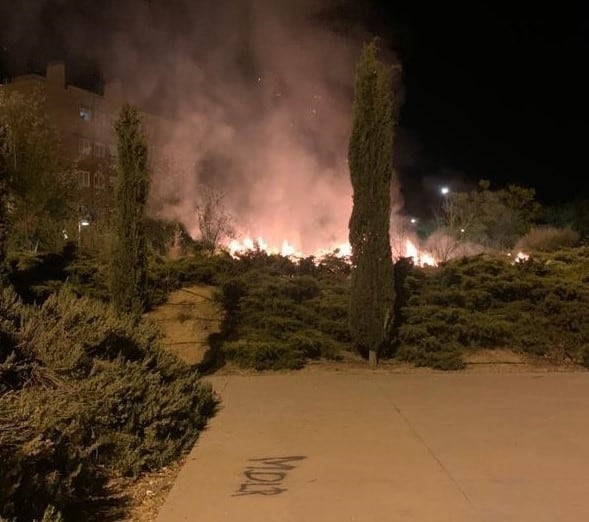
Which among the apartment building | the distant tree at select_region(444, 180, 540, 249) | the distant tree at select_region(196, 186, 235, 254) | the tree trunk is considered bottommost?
the tree trunk

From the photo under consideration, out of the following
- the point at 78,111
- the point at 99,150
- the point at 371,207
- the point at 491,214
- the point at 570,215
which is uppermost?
the point at 78,111

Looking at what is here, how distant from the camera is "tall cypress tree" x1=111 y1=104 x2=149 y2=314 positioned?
9.82m

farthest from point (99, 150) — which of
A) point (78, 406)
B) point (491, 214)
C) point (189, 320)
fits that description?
point (78, 406)

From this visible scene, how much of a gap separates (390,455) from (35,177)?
16.5 m

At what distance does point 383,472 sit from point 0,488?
3003mm

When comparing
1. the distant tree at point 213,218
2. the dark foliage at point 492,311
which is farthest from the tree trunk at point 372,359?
the distant tree at point 213,218

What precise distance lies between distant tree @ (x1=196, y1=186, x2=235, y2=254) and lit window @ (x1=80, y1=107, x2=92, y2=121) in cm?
→ 3033

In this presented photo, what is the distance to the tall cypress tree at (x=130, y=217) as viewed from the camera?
9.82 meters

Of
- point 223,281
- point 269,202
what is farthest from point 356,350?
point 269,202

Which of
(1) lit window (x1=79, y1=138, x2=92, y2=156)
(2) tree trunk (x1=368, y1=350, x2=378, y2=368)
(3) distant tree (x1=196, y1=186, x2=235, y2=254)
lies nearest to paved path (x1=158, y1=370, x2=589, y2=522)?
(2) tree trunk (x1=368, y1=350, x2=378, y2=368)

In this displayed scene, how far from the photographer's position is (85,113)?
51.5 m

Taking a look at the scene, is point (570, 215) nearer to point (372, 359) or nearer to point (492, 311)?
point (492, 311)

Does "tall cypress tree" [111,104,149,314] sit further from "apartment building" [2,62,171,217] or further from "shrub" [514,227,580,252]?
"apartment building" [2,62,171,217]

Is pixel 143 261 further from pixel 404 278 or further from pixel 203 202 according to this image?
pixel 203 202
